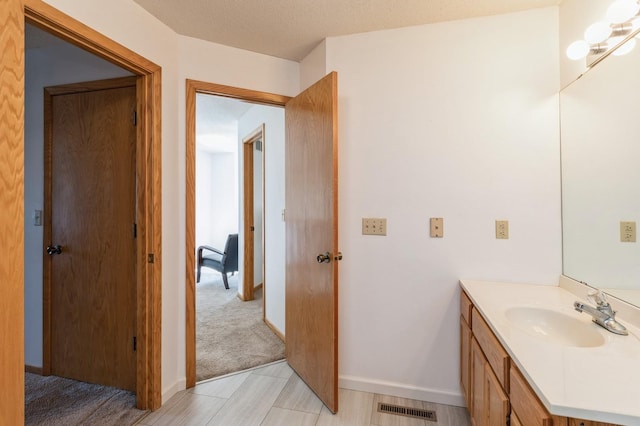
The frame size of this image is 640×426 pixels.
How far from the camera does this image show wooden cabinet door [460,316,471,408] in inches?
62.4

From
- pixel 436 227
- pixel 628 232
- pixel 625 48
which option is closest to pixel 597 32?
pixel 625 48

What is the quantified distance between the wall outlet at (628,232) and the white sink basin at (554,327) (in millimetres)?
411

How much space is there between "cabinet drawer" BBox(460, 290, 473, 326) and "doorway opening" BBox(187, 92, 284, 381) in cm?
154

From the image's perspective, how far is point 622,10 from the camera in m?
1.24

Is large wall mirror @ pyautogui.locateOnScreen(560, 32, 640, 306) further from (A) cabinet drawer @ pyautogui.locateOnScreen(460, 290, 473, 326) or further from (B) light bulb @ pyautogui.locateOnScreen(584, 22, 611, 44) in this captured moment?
(A) cabinet drawer @ pyautogui.locateOnScreen(460, 290, 473, 326)

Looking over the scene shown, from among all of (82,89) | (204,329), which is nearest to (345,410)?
(204,329)

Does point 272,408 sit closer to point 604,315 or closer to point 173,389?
point 173,389

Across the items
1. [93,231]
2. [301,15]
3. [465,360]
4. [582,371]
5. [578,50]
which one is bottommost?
[465,360]

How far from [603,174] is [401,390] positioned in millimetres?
1674

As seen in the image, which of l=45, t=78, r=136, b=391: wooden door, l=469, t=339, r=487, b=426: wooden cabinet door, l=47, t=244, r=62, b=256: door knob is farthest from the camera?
l=47, t=244, r=62, b=256: door knob

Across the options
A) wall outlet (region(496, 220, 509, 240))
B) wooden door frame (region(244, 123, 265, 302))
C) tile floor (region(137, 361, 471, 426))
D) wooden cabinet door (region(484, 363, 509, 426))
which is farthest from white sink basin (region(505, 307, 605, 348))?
wooden door frame (region(244, 123, 265, 302))

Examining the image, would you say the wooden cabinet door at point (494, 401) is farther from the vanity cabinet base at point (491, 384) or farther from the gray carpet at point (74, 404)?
the gray carpet at point (74, 404)

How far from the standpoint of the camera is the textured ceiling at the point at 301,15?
167 cm

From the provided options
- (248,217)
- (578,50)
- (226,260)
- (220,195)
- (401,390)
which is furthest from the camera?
(220,195)
